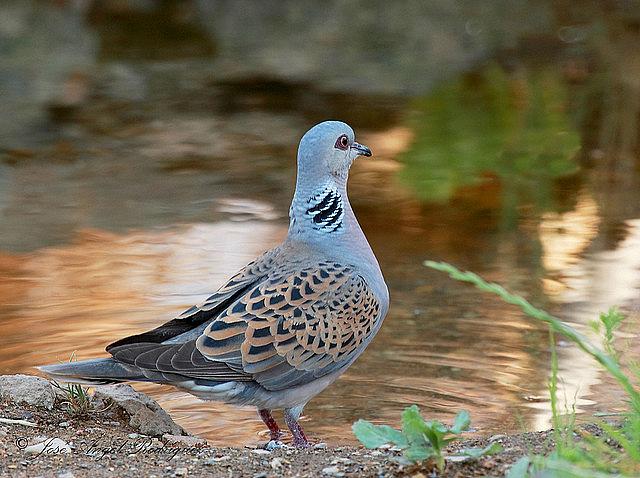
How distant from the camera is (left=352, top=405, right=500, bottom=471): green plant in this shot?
3369mm

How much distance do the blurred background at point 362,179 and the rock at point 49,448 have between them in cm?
95

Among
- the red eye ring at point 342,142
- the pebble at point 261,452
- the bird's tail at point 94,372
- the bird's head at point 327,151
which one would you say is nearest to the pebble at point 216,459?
the pebble at point 261,452

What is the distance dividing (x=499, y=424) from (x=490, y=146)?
589 cm

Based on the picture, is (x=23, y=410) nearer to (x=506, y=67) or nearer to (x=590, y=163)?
(x=590, y=163)

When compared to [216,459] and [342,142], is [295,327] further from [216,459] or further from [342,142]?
[342,142]

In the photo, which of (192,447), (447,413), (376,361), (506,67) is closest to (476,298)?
(376,361)

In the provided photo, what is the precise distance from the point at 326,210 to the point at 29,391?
1409 mm

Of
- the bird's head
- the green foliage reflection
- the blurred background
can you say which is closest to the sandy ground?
the blurred background

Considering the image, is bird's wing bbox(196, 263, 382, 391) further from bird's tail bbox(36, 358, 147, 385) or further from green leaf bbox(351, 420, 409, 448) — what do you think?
green leaf bbox(351, 420, 409, 448)

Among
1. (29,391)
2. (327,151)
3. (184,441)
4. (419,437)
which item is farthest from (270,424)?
(419,437)

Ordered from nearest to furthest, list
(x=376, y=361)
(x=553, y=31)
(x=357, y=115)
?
(x=376, y=361)
(x=357, y=115)
(x=553, y=31)

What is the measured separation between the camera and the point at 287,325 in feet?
14.2

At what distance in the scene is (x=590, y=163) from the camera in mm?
9867

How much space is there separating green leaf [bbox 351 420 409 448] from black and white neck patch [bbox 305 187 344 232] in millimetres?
1380
